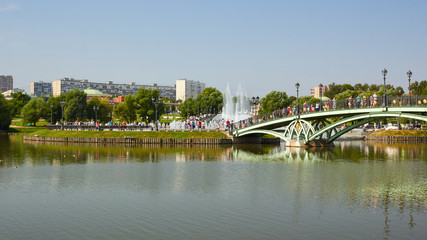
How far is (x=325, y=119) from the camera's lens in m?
63.9

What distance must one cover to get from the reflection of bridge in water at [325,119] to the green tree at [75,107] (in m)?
62.3

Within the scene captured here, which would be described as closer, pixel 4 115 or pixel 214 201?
pixel 214 201

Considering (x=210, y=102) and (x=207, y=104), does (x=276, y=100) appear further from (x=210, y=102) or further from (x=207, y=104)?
(x=207, y=104)

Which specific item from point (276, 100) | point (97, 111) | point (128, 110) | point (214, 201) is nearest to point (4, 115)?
point (97, 111)

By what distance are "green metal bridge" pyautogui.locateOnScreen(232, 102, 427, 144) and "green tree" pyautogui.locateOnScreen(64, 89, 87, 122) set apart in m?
62.3

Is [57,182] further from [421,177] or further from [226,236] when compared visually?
[421,177]

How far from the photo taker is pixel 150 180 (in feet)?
110

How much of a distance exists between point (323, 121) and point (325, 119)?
4.99 ft

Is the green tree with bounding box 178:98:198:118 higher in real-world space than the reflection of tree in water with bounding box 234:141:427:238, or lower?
higher

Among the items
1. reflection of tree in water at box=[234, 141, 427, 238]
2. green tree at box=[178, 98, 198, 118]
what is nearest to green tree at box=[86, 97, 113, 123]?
green tree at box=[178, 98, 198, 118]

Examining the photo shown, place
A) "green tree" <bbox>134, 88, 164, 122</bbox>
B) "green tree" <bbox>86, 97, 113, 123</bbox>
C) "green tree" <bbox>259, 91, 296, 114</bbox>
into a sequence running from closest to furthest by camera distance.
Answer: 1. "green tree" <bbox>134, 88, 164, 122</bbox>
2. "green tree" <bbox>259, 91, 296, 114</bbox>
3. "green tree" <bbox>86, 97, 113, 123</bbox>

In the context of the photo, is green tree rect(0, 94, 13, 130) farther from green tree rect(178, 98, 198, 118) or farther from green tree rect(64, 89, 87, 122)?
green tree rect(178, 98, 198, 118)

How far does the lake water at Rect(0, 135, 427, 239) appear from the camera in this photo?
19.9m

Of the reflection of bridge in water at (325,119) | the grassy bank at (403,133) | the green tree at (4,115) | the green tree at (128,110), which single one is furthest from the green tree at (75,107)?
the grassy bank at (403,133)
